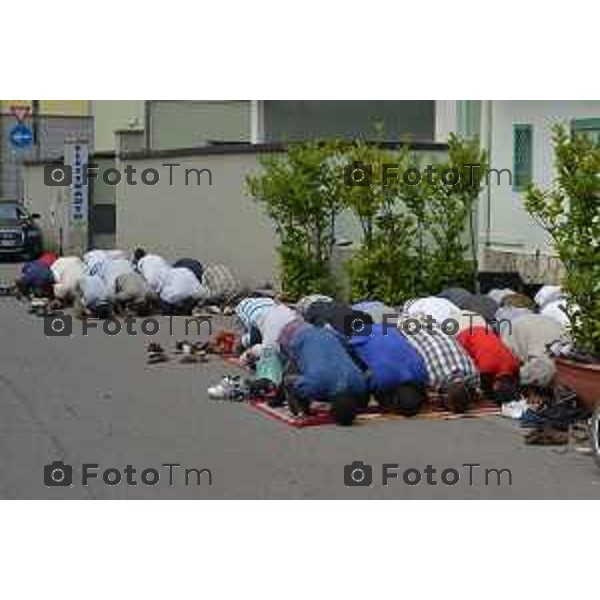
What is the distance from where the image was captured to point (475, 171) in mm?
13555

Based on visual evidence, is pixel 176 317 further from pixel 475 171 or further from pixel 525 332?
pixel 525 332

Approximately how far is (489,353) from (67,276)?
9066 mm

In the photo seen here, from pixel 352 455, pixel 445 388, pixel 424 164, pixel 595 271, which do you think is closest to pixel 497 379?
pixel 445 388

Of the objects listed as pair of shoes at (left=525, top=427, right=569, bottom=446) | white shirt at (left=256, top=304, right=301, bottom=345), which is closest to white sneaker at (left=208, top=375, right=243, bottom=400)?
white shirt at (left=256, top=304, right=301, bottom=345)

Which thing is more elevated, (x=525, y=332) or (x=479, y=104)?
(x=479, y=104)

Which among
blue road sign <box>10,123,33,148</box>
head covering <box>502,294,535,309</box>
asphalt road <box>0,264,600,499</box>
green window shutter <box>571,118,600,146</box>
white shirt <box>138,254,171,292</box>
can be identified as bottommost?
asphalt road <box>0,264,600,499</box>

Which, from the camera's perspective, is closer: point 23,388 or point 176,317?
point 23,388

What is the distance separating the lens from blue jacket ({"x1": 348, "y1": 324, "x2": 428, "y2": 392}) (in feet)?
32.0

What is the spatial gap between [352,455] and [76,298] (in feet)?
31.9

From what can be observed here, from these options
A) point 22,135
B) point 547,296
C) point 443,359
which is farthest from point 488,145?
point 22,135

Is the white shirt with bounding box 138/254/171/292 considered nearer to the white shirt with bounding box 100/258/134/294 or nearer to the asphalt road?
the white shirt with bounding box 100/258/134/294

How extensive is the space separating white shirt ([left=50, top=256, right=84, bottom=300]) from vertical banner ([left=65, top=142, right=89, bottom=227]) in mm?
6610

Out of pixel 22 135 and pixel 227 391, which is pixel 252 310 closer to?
pixel 227 391

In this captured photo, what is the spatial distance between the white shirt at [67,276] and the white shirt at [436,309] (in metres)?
6.88
